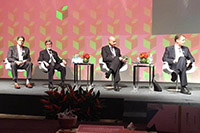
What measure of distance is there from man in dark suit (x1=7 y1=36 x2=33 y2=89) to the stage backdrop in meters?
1.37

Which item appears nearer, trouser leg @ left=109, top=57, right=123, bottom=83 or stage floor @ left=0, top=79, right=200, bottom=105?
stage floor @ left=0, top=79, right=200, bottom=105

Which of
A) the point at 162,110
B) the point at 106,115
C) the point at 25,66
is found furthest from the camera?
the point at 25,66

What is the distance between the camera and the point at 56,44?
22.4 feet

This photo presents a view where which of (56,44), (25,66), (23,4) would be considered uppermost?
(23,4)

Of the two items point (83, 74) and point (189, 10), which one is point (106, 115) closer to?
point (83, 74)

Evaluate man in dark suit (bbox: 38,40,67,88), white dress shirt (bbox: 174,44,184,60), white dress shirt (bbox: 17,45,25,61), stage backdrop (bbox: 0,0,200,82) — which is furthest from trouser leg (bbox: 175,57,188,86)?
white dress shirt (bbox: 17,45,25,61)

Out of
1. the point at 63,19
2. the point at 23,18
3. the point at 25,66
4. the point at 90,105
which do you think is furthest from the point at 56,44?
the point at 90,105

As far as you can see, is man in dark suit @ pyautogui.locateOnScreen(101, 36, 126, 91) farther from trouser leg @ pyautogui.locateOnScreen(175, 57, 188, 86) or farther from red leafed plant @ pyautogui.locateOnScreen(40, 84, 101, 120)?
red leafed plant @ pyautogui.locateOnScreen(40, 84, 101, 120)

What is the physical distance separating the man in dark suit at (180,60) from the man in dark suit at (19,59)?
2809 mm

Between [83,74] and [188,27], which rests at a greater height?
[188,27]

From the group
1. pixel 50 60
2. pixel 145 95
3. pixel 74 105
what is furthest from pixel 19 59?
pixel 74 105

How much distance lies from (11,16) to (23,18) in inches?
13.9

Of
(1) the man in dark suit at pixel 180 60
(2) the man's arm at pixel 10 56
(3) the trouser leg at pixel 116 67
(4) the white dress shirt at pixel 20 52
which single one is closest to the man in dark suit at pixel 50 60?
(4) the white dress shirt at pixel 20 52

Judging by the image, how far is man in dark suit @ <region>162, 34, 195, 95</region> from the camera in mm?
4676
